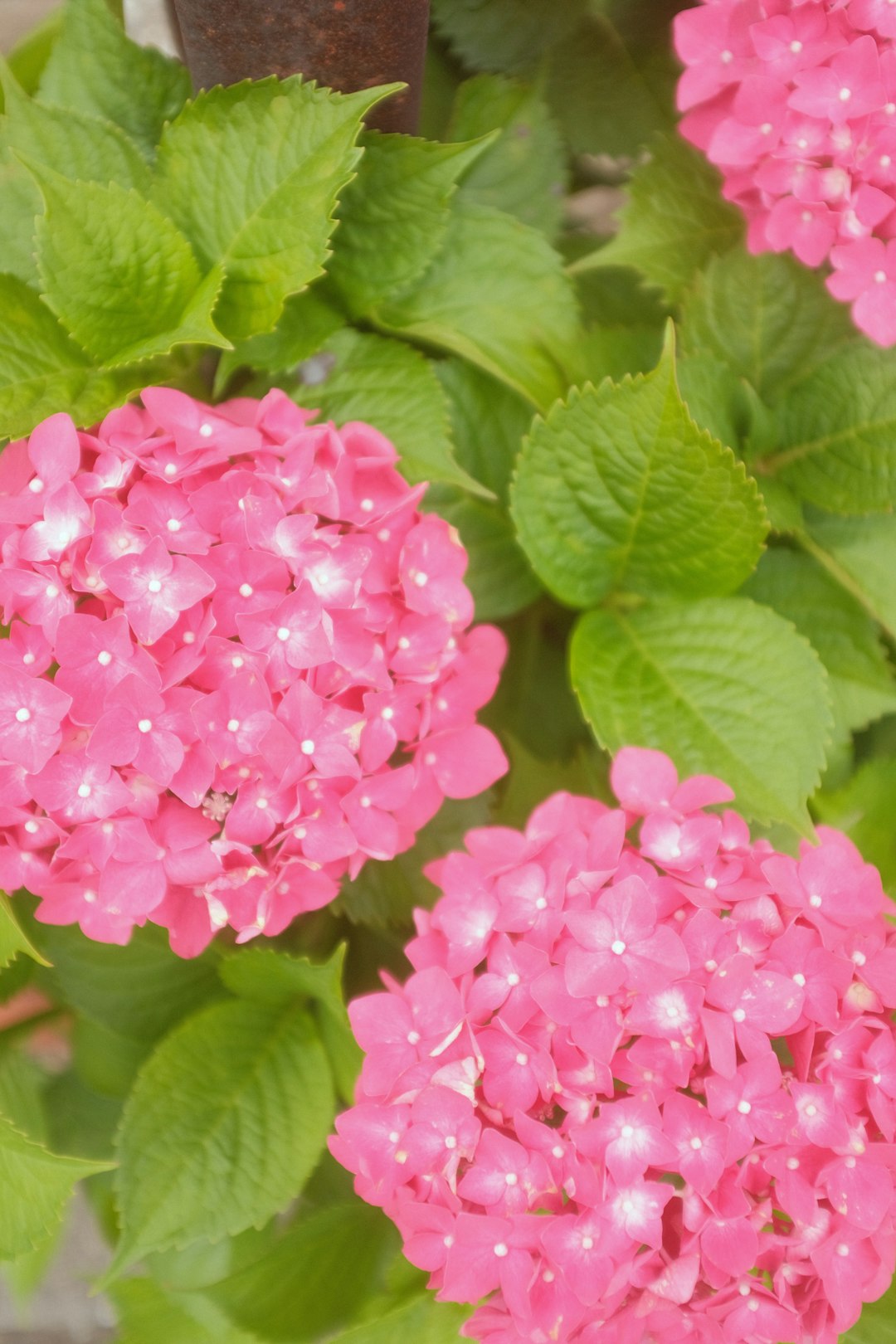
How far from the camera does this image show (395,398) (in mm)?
724

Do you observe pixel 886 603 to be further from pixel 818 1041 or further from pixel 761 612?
pixel 818 1041

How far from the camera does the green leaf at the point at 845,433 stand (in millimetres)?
763

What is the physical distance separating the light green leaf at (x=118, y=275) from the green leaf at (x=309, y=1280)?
58 cm

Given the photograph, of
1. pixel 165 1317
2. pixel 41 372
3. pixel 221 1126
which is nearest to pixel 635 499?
pixel 41 372

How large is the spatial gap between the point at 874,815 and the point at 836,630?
128mm

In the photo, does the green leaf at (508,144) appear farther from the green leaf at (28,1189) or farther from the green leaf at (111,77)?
the green leaf at (28,1189)

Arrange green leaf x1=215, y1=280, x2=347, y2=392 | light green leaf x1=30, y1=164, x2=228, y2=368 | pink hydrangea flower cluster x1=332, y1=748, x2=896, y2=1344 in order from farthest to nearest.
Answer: green leaf x1=215, y1=280, x2=347, y2=392 < light green leaf x1=30, y1=164, x2=228, y2=368 < pink hydrangea flower cluster x1=332, y1=748, x2=896, y2=1344

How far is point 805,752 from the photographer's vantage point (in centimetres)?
69

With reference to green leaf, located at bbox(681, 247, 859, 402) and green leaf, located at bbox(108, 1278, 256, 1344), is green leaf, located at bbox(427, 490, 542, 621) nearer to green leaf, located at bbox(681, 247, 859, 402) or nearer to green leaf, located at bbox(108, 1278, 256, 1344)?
green leaf, located at bbox(681, 247, 859, 402)

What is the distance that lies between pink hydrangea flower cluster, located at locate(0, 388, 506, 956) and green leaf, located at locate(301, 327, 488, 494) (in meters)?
0.08

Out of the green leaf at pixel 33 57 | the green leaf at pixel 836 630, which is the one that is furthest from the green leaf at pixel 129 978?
the green leaf at pixel 33 57

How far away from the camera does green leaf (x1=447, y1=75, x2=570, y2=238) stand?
2.68ft

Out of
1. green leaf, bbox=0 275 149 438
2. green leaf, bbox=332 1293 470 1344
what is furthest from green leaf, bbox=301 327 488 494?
green leaf, bbox=332 1293 470 1344

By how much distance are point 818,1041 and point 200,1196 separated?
0.37m
